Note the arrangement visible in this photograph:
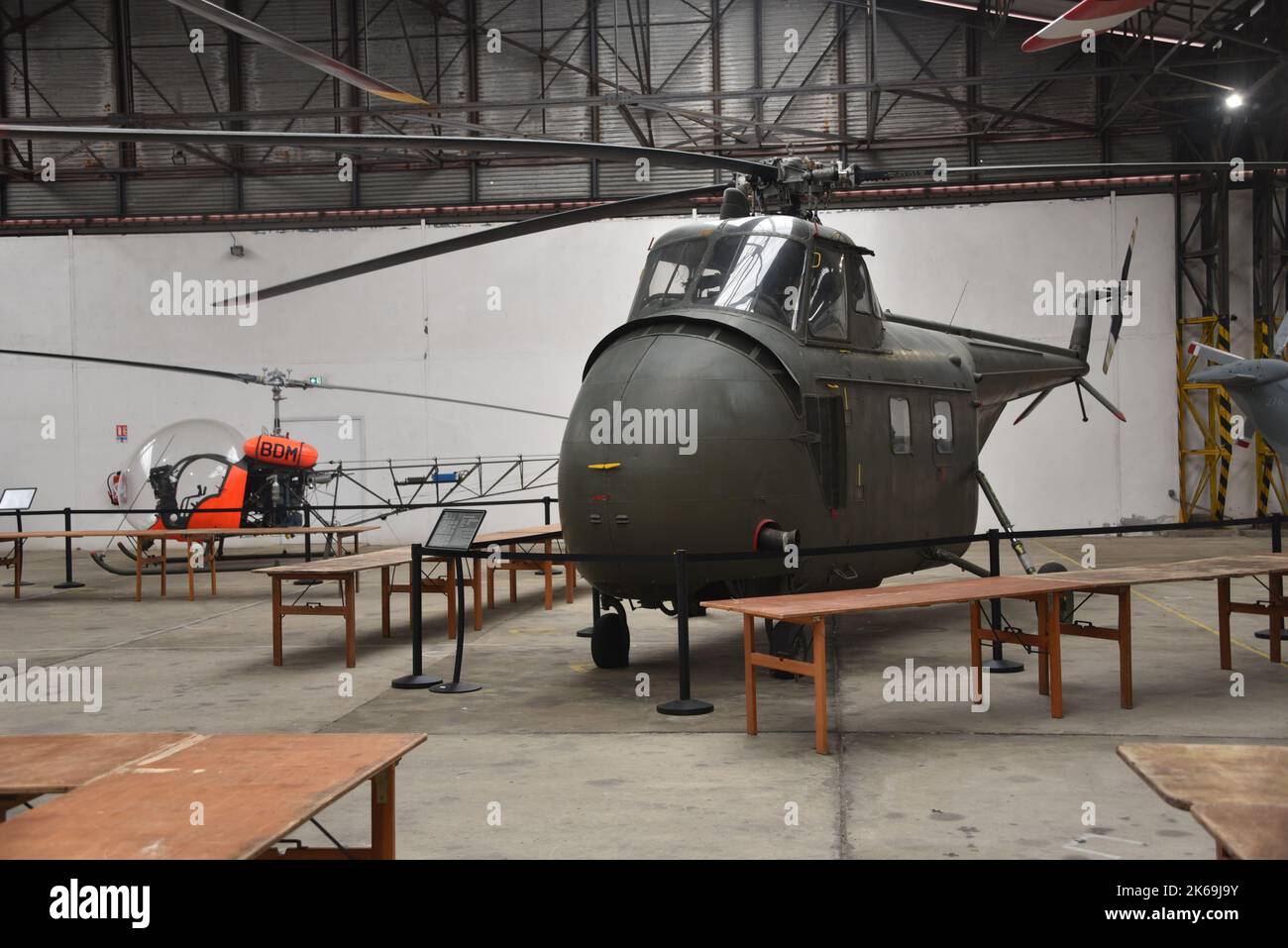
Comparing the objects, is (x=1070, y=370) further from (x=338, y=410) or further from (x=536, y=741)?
(x=338, y=410)

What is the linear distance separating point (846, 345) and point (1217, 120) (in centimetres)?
1374

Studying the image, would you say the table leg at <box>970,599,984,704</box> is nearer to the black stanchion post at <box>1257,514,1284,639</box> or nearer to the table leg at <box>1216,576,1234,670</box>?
the table leg at <box>1216,576,1234,670</box>

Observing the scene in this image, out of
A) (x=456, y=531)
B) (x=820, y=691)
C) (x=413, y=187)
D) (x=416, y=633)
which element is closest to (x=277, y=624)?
(x=416, y=633)

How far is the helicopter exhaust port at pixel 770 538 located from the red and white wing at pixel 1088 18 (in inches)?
239

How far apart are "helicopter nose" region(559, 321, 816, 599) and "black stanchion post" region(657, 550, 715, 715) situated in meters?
0.37

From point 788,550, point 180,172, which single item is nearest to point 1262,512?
point 788,550

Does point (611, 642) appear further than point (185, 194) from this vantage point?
No

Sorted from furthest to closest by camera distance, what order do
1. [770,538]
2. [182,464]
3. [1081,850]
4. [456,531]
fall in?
[182,464]
[456,531]
[770,538]
[1081,850]

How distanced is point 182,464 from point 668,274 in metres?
11.2

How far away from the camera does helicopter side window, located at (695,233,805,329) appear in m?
7.97

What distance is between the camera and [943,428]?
9625 mm

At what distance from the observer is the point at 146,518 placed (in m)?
18.1

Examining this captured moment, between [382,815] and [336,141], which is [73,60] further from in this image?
[382,815]

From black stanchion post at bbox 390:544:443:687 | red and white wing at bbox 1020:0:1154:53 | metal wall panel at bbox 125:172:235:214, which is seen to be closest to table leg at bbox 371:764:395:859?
black stanchion post at bbox 390:544:443:687
